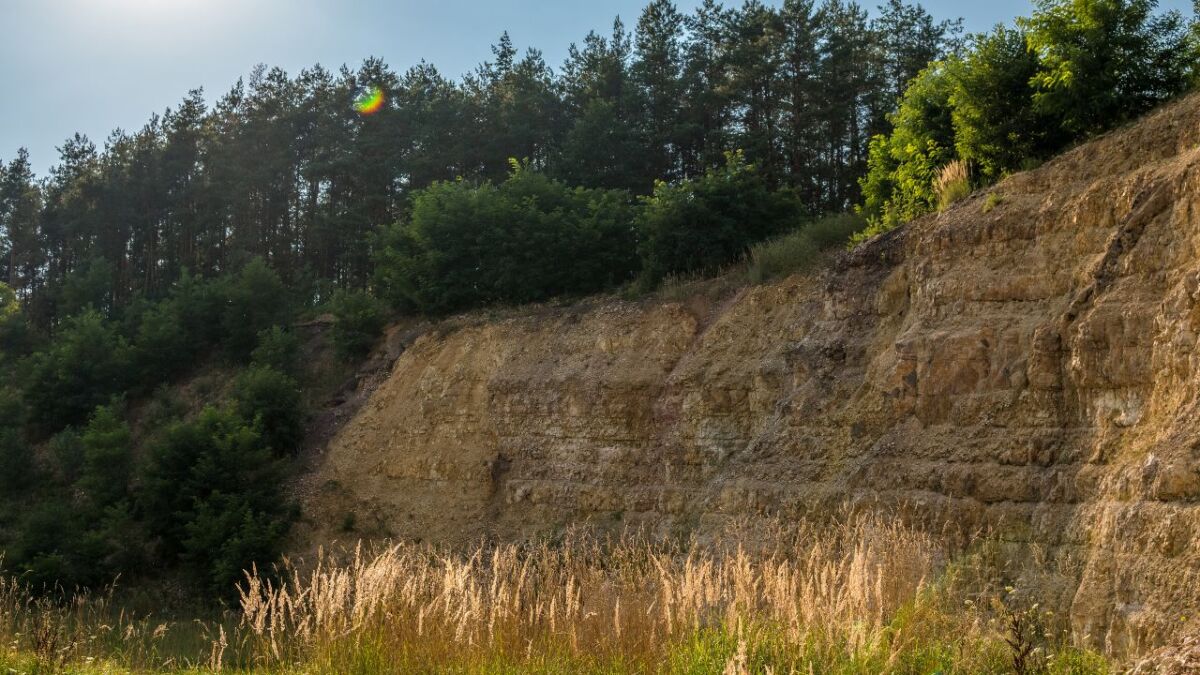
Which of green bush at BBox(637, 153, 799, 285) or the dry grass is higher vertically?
green bush at BBox(637, 153, 799, 285)

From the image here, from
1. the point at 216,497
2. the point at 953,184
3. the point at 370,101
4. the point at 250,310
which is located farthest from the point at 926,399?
the point at 370,101

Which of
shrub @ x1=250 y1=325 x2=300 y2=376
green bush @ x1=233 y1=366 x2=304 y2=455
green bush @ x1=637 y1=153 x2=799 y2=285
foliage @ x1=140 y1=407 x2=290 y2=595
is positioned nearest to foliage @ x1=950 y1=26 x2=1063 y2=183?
green bush @ x1=637 y1=153 x2=799 y2=285

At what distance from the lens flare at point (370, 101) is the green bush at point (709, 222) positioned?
24568 millimetres

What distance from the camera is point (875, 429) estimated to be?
1638cm

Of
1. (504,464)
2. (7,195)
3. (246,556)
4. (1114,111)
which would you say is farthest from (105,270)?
(1114,111)

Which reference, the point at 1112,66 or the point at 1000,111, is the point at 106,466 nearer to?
the point at 1000,111

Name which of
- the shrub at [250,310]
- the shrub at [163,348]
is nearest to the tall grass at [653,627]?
the shrub at [250,310]

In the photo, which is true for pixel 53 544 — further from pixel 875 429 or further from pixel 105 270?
pixel 105 270

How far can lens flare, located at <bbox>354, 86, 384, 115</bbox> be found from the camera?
159ft

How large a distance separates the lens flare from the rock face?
2491 centimetres

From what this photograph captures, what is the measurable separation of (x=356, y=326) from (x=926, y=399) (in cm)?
2235

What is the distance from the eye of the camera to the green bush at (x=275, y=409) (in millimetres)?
30062

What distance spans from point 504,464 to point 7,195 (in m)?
52.1

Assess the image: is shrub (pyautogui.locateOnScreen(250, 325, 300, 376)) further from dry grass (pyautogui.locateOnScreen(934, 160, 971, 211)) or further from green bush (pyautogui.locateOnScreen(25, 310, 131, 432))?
dry grass (pyautogui.locateOnScreen(934, 160, 971, 211))
